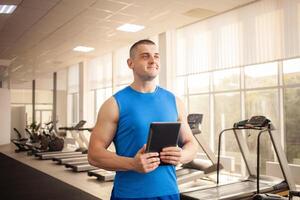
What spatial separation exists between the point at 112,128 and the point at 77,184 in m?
4.35

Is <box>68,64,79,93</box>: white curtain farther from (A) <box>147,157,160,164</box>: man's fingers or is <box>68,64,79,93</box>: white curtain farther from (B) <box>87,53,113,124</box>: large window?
(A) <box>147,157,160,164</box>: man's fingers

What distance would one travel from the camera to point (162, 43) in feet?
27.4

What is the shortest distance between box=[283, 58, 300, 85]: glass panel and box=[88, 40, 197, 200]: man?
5512 millimetres

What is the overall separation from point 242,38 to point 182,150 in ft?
18.2

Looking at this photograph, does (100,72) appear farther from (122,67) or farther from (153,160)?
(153,160)

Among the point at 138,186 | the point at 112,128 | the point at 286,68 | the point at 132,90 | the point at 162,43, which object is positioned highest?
the point at 162,43

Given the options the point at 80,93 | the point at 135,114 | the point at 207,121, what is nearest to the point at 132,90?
the point at 135,114

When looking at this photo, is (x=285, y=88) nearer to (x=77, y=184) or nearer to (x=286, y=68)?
→ (x=286, y=68)

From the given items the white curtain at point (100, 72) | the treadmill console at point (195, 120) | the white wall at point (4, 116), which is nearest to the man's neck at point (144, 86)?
the treadmill console at point (195, 120)

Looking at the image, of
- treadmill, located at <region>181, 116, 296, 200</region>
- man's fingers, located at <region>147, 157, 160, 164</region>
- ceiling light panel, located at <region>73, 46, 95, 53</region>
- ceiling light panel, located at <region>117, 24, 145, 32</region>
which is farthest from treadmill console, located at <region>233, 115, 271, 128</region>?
ceiling light panel, located at <region>73, 46, 95, 53</region>

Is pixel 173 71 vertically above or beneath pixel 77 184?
above

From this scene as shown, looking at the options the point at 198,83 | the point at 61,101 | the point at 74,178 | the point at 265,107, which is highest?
the point at 198,83

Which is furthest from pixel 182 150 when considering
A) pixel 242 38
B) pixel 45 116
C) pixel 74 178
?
pixel 45 116

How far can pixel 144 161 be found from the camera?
1298 millimetres
